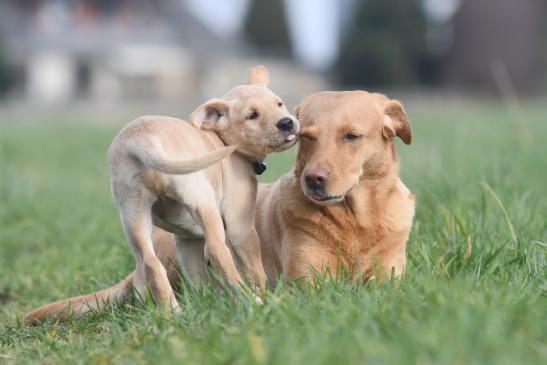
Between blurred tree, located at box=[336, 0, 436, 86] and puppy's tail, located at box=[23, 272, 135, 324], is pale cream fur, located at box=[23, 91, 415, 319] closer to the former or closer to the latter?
puppy's tail, located at box=[23, 272, 135, 324]

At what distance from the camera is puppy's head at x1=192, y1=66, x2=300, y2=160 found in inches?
169

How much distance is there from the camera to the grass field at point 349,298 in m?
2.85

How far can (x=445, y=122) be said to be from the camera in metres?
16.3

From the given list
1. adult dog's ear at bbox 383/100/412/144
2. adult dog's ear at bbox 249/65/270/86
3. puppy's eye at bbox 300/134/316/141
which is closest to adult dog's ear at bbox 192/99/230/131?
puppy's eye at bbox 300/134/316/141

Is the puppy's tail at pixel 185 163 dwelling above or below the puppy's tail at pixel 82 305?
above

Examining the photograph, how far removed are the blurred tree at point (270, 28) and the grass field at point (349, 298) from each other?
38225 millimetres

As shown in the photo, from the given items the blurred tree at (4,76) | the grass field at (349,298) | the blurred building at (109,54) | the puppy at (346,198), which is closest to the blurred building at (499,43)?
the blurred building at (109,54)

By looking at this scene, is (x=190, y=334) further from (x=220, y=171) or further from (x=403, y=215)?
(x=403, y=215)

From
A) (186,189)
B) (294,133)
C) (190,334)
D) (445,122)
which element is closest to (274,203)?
(294,133)

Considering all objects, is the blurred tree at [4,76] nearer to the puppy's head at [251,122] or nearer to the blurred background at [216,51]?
the blurred background at [216,51]

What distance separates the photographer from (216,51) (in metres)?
41.2

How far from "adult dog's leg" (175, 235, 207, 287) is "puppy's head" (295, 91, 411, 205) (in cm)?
65

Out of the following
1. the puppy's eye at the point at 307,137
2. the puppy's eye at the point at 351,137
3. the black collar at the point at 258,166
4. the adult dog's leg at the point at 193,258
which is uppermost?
the puppy's eye at the point at 351,137

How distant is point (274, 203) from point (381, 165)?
0.66 meters
